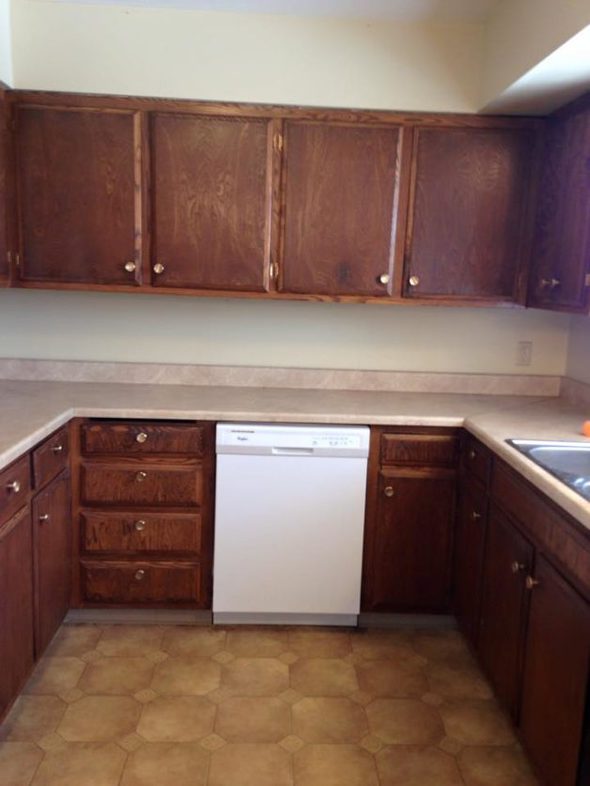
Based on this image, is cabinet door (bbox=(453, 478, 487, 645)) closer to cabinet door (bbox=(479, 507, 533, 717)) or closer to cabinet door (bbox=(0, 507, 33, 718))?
cabinet door (bbox=(479, 507, 533, 717))

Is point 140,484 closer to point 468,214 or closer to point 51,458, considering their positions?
point 51,458

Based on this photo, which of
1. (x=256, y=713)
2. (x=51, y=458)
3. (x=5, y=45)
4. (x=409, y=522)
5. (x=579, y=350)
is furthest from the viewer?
(x=579, y=350)

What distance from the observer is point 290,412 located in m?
2.51

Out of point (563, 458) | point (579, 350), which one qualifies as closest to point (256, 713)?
point (563, 458)

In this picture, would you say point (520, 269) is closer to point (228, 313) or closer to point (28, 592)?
point (228, 313)

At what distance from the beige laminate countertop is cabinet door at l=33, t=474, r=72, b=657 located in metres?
0.25

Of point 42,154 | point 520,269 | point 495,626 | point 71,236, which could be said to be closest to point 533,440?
point 495,626

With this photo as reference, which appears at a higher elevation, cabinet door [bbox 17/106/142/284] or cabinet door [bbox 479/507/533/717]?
cabinet door [bbox 17/106/142/284]

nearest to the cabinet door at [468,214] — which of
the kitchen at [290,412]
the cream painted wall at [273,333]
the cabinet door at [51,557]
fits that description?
the kitchen at [290,412]

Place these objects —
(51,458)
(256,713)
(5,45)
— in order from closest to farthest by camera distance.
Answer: (256,713) → (51,458) → (5,45)

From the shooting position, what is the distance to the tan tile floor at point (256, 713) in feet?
6.22

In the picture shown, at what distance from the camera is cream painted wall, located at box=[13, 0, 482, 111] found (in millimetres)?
2535

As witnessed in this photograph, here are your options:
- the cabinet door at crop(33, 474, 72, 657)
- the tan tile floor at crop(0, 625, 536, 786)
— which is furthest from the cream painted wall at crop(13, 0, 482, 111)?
the tan tile floor at crop(0, 625, 536, 786)

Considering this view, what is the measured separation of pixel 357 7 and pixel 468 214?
881mm
